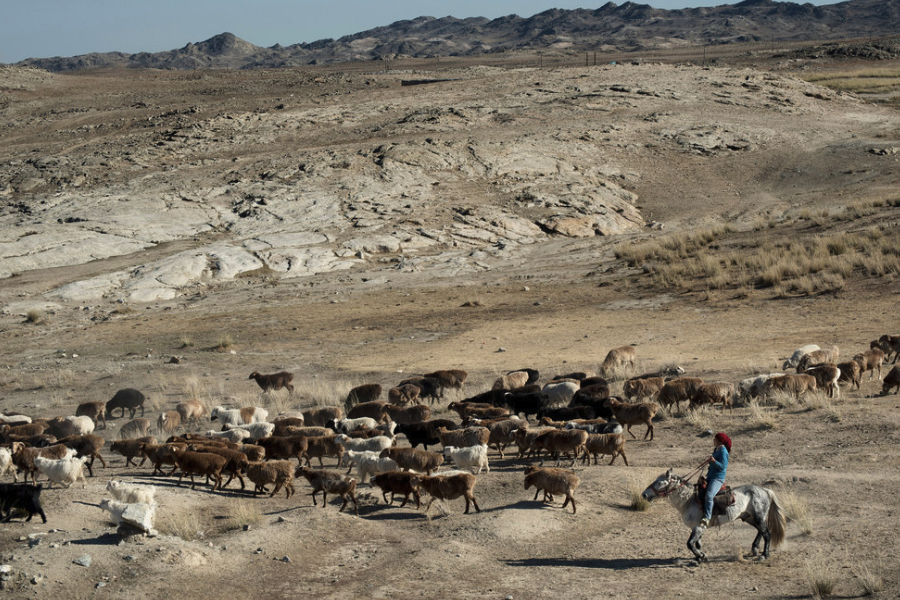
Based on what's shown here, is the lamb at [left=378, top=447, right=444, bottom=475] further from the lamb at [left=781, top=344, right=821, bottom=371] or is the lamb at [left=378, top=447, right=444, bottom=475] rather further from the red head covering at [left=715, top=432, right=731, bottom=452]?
the lamb at [left=781, top=344, right=821, bottom=371]

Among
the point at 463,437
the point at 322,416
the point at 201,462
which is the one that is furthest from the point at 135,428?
the point at 463,437

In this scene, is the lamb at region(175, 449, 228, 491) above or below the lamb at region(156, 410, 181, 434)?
above

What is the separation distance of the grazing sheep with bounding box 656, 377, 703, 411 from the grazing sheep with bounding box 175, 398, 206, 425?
971cm

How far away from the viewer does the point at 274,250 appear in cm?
3722

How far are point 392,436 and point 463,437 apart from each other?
1.70 m

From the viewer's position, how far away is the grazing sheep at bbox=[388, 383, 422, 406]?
19062mm

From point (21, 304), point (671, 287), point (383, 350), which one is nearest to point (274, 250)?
point (21, 304)

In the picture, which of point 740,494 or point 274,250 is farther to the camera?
point 274,250

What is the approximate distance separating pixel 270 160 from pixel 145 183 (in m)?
6.46

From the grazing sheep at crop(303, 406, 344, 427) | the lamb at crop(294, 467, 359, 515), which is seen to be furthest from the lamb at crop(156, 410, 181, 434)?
the lamb at crop(294, 467, 359, 515)

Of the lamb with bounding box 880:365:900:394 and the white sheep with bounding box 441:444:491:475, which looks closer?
the white sheep with bounding box 441:444:491:475

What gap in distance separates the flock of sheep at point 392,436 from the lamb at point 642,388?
0.08ft

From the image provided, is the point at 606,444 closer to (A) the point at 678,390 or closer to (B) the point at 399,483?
Result: (A) the point at 678,390

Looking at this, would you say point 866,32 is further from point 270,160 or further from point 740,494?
point 740,494
